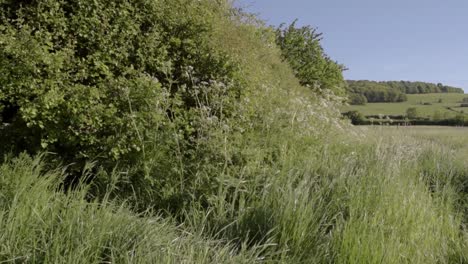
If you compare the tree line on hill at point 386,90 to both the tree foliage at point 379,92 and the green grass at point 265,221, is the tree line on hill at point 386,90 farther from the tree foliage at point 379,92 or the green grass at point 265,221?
the green grass at point 265,221

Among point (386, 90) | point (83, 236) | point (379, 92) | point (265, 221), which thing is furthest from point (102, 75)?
point (386, 90)

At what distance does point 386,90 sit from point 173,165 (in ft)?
126

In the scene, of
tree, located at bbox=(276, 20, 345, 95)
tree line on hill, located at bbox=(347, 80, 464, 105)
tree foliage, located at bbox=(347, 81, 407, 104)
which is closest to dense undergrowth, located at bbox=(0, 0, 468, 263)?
tree, located at bbox=(276, 20, 345, 95)

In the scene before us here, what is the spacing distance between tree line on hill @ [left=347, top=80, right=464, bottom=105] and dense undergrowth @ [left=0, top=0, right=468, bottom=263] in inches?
661

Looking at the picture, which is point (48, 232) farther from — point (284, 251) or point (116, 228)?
point (284, 251)

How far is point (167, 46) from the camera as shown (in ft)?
17.3

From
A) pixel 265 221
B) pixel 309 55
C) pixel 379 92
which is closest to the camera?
pixel 265 221

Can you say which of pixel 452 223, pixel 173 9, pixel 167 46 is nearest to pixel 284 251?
pixel 452 223

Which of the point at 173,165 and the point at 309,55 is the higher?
the point at 309,55

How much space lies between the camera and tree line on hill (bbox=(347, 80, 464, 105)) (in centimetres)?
2397

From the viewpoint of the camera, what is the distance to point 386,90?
3844 centimetres

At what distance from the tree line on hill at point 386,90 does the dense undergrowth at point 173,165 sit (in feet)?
55.1

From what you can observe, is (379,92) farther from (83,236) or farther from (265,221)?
(83,236)

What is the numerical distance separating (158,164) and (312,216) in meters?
1.76
